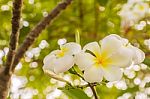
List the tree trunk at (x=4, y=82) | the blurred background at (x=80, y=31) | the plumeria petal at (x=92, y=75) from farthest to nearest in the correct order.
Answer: the blurred background at (x=80, y=31)
the tree trunk at (x=4, y=82)
the plumeria petal at (x=92, y=75)

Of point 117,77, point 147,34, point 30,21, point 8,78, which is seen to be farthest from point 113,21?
point 117,77

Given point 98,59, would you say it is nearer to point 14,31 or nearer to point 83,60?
point 83,60

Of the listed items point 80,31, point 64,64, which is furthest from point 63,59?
point 80,31

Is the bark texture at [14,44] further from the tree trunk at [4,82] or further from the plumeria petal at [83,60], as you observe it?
the plumeria petal at [83,60]

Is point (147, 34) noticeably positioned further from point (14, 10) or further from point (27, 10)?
point (14, 10)

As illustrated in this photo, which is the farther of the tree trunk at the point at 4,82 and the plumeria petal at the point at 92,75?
the tree trunk at the point at 4,82

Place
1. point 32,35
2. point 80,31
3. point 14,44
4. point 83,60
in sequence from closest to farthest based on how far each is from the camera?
1. point 83,60
2. point 14,44
3. point 32,35
4. point 80,31

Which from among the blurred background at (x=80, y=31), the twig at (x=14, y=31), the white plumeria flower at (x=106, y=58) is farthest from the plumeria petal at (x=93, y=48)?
the blurred background at (x=80, y=31)

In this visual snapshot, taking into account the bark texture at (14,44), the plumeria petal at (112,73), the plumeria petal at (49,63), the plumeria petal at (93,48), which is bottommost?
the plumeria petal at (112,73)
